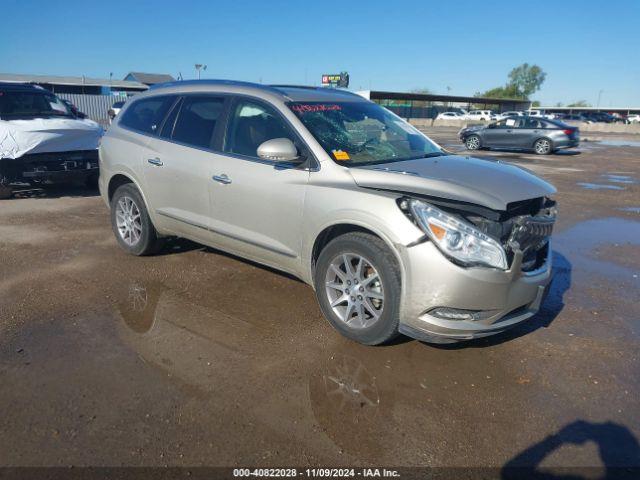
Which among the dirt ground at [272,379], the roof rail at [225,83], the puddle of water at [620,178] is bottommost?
the dirt ground at [272,379]

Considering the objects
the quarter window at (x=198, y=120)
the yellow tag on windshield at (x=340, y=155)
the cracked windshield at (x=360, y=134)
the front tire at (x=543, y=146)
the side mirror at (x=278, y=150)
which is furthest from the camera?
the front tire at (x=543, y=146)

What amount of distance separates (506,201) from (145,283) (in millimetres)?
3450

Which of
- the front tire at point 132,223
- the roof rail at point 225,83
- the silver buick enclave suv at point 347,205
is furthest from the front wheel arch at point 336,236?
the front tire at point 132,223

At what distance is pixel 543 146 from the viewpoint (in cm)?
2081

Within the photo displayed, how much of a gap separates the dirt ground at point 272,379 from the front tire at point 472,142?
1789 centimetres

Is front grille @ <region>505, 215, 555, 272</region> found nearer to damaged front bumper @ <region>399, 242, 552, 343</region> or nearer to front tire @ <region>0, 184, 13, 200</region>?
damaged front bumper @ <region>399, 242, 552, 343</region>

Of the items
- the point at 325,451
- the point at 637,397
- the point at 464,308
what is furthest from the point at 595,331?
the point at 325,451

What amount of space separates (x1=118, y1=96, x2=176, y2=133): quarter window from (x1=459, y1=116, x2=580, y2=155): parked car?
18762 mm

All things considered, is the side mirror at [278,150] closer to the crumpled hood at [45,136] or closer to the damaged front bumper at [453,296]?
the damaged front bumper at [453,296]

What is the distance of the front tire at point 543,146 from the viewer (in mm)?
20625

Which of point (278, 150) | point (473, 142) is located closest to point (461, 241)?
point (278, 150)

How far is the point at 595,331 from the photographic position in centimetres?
420

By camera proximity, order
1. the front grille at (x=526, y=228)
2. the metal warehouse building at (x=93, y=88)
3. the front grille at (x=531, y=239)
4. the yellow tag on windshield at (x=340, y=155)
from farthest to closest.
Result: the metal warehouse building at (x=93, y=88), the yellow tag on windshield at (x=340, y=155), the front grille at (x=531, y=239), the front grille at (x=526, y=228)

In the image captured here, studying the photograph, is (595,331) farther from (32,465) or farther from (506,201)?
(32,465)
